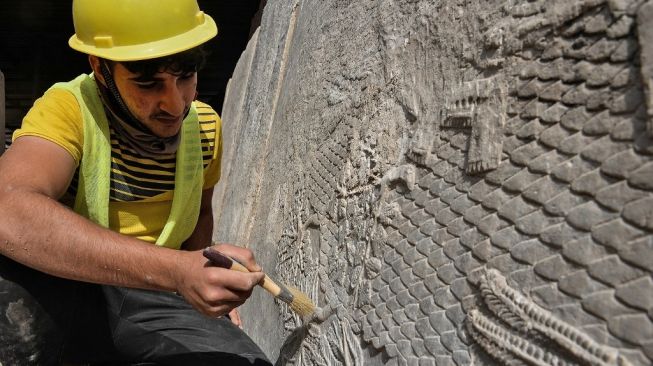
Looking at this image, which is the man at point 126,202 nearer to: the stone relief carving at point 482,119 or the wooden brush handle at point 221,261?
the wooden brush handle at point 221,261

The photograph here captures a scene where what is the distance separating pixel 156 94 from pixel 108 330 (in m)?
0.81

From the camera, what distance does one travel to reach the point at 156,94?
5.18 feet

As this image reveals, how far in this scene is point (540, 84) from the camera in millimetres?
882

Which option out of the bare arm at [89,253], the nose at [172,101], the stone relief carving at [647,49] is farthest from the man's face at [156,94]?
the stone relief carving at [647,49]

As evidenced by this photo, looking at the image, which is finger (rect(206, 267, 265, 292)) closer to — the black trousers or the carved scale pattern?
the carved scale pattern

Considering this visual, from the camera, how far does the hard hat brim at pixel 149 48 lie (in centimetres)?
152

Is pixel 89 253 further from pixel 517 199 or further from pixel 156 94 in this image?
pixel 517 199

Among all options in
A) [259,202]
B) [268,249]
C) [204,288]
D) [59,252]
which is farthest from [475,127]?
[259,202]

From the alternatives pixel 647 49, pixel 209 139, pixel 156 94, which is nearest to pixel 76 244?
pixel 156 94

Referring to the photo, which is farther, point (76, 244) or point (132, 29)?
point (132, 29)

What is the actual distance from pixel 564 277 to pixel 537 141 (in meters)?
0.20

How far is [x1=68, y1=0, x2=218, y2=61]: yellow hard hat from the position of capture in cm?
155

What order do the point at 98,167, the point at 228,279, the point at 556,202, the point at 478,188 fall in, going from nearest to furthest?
the point at 556,202, the point at 478,188, the point at 228,279, the point at 98,167

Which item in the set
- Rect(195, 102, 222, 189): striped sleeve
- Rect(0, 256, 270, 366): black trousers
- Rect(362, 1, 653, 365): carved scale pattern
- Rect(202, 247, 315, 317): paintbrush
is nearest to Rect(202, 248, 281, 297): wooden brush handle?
Rect(202, 247, 315, 317): paintbrush
